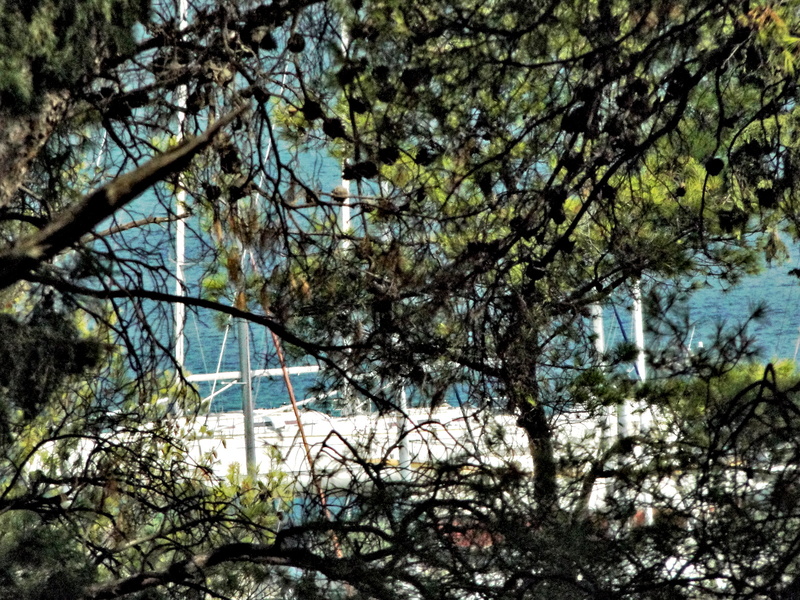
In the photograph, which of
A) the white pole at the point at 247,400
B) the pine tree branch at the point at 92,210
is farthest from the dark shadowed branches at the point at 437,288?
the white pole at the point at 247,400

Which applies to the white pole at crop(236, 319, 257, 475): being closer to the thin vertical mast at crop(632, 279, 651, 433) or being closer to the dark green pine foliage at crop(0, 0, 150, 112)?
the thin vertical mast at crop(632, 279, 651, 433)

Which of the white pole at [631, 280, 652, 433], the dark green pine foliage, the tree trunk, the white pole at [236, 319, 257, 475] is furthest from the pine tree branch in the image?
the white pole at [236, 319, 257, 475]

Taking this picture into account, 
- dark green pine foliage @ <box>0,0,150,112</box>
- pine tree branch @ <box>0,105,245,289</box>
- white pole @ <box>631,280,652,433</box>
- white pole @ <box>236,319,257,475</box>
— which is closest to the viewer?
pine tree branch @ <box>0,105,245,289</box>

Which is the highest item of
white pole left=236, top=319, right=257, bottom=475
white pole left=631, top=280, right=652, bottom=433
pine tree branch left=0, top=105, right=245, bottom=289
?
white pole left=236, top=319, right=257, bottom=475

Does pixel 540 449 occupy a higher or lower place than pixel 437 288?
lower

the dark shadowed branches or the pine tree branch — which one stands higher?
the dark shadowed branches

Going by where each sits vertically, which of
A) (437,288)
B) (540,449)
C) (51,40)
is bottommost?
(540,449)

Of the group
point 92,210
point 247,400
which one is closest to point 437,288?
point 92,210

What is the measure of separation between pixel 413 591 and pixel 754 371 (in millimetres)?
1510

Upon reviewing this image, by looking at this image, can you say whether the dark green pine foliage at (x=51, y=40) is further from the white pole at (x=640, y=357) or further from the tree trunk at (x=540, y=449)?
the white pole at (x=640, y=357)

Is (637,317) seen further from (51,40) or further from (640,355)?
(51,40)

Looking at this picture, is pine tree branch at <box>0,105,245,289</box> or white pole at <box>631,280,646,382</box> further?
white pole at <box>631,280,646,382</box>

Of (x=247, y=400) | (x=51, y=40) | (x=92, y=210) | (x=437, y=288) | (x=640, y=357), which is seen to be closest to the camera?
(x=92, y=210)

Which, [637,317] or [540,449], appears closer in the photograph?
[540,449]
